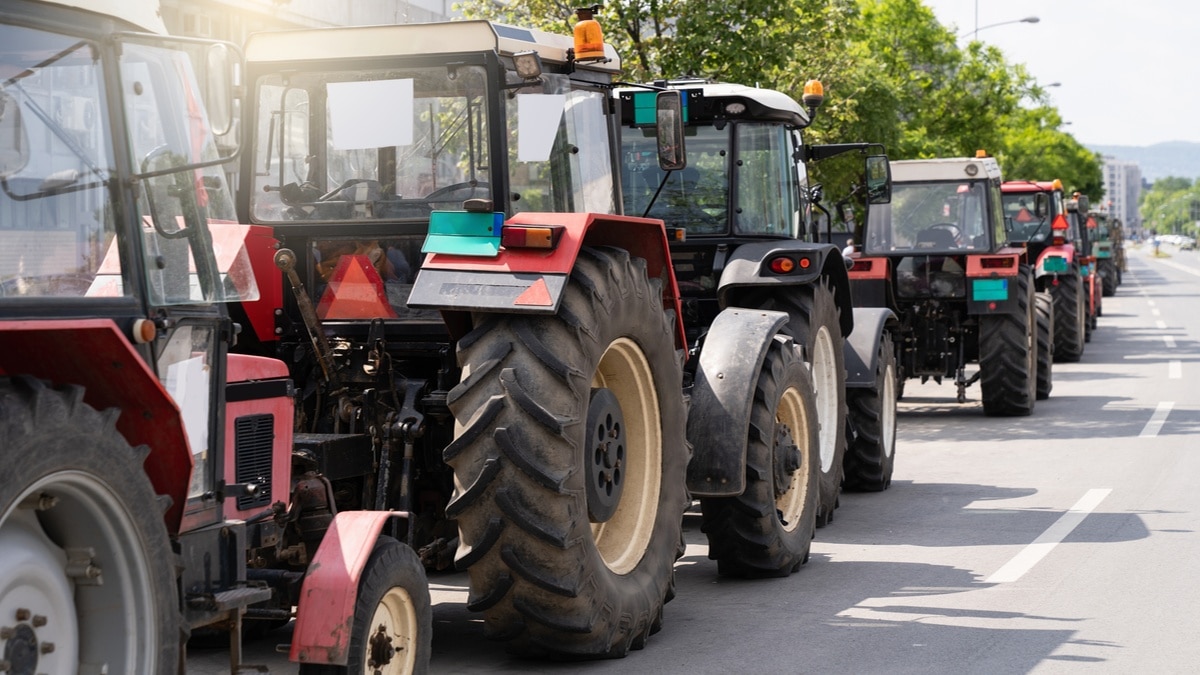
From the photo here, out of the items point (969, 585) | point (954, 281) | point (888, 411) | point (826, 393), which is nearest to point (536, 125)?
point (969, 585)

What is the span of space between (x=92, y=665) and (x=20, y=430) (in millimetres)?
724

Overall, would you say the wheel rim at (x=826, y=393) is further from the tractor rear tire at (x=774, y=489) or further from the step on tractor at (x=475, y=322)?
the step on tractor at (x=475, y=322)

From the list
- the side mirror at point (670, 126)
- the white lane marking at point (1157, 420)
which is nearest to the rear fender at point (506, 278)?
the side mirror at point (670, 126)

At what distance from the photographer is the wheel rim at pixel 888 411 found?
1176 centimetres

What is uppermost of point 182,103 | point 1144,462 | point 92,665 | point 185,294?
point 182,103

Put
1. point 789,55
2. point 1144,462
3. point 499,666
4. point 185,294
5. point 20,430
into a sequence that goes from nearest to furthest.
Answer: point 20,430
point 185,294
point 499,666
point 1144,462
point 789,55

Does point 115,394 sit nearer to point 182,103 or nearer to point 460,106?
point 182,103

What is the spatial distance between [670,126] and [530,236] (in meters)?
1.70

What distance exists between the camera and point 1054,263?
22.6 meters

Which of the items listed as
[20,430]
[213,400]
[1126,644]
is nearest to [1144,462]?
[1126,644]

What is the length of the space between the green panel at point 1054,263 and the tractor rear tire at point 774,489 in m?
14.7

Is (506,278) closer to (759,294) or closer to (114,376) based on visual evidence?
(114,376)

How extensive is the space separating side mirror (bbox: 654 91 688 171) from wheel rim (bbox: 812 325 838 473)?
282cm

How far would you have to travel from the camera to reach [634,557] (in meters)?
6.70
